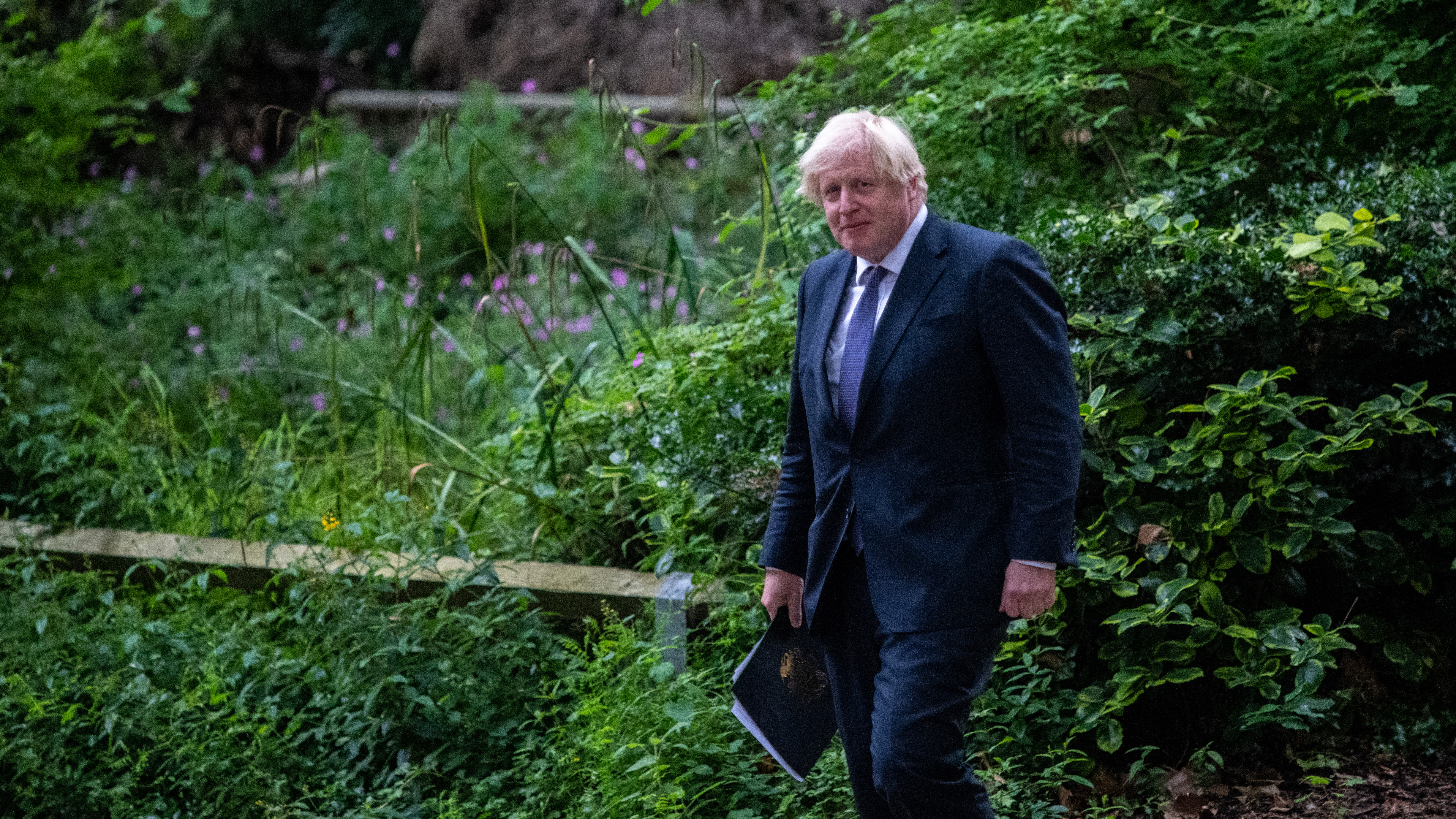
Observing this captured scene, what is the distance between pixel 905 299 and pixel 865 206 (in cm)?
19

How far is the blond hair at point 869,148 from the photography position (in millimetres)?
2133

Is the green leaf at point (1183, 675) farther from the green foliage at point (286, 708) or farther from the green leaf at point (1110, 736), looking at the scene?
the green foliage at point (286, 708)

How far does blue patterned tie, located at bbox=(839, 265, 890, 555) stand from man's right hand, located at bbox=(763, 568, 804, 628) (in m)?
0.24

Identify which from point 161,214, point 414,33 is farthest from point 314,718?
point 414,33

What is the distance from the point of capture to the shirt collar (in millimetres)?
2225

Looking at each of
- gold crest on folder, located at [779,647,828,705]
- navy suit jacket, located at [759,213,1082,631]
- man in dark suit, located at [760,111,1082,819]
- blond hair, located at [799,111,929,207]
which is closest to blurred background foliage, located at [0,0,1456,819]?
gold crest on folder, located at [779,647,828,705]

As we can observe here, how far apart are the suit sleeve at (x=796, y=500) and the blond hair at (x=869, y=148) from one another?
0.32m

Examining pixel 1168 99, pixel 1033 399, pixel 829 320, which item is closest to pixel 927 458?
pixel 1033 399

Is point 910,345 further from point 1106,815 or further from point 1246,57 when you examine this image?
point 1246,57

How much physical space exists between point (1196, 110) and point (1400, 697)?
2072 millimetres

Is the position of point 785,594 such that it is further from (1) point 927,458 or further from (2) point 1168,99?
(2) point 1168,99

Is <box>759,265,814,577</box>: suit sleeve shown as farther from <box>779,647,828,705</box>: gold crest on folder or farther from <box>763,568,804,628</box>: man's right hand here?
<box>779,647,828,705</box>: gold crest on folder

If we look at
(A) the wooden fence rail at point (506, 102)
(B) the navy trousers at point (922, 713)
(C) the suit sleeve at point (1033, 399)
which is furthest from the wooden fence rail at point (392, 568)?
(A) the wooden fence rail at point (506, 102)

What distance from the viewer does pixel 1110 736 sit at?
2885 mm
